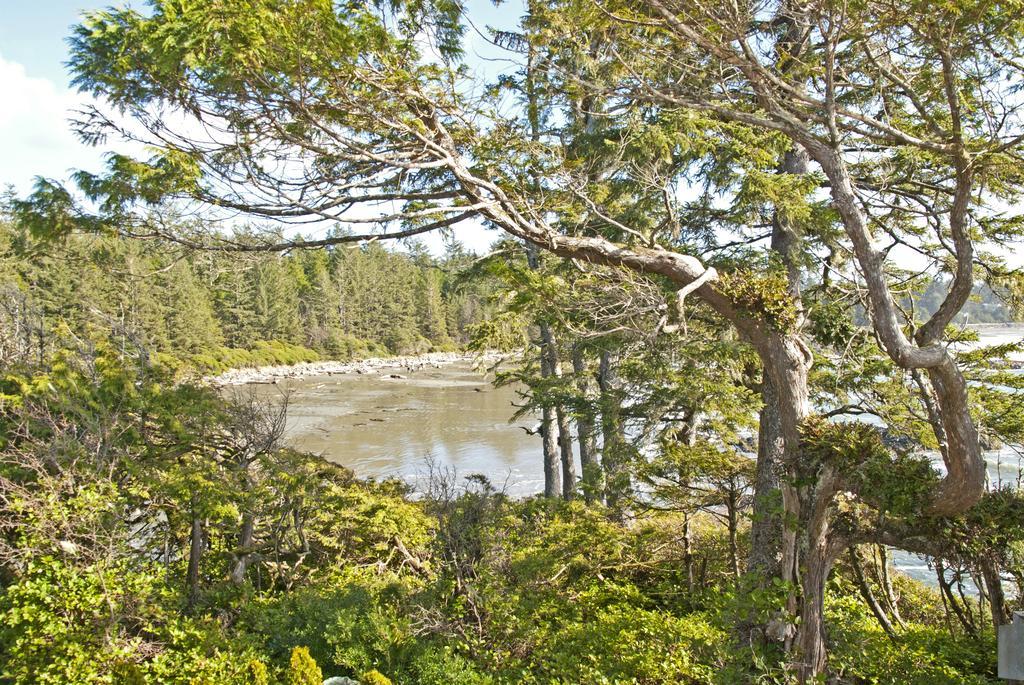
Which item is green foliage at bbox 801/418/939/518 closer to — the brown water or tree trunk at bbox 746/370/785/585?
tree trunk at bbox 746/370/785/585

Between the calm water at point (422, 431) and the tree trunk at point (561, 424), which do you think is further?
the calm water at point (422, 431)

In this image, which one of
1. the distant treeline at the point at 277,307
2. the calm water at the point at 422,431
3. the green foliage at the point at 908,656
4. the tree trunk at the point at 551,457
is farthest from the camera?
the distant treeline at the point at 277,307

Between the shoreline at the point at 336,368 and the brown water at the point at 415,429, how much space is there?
2330 millimetres

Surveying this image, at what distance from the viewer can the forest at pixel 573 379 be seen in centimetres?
375

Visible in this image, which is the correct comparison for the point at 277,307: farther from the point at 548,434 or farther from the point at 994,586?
the point at 994,586

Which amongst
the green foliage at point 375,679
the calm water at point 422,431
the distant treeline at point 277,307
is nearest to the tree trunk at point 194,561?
the green foliage at point 375,679

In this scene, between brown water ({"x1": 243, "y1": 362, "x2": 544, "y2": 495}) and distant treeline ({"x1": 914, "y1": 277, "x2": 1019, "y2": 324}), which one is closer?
distant treeline ({"x1": 914, "y1": 277, "x2": 1019, "y2": 324})

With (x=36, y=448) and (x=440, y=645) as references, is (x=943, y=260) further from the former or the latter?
(x=36, y=448)

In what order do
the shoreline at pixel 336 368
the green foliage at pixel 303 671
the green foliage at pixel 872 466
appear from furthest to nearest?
A: the shoreline at pixel 336 368 < the green foliage at pixel 303 671 < the green foliage at pixel 872 466

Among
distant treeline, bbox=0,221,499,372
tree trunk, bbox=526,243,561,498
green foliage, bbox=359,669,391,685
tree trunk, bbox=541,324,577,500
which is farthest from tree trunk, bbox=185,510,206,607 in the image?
distant treeline, bbox=0,221,499,372

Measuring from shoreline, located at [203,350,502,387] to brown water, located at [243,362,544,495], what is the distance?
2330 millimetres

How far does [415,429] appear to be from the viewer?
22.8 m

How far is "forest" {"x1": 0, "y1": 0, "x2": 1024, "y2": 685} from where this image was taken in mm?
3746

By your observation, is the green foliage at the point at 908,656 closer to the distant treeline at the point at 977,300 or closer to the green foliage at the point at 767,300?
the green foliage at the point at 767,300
